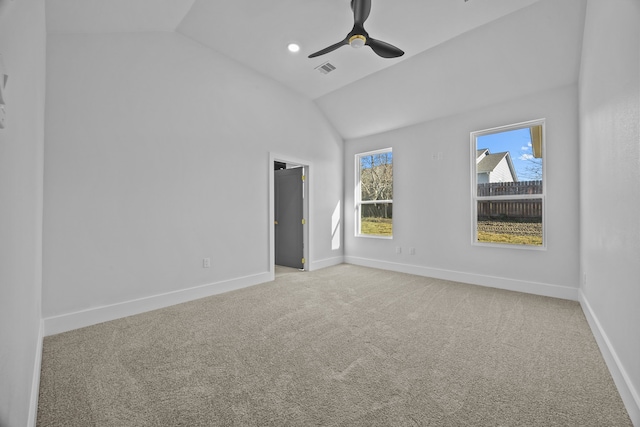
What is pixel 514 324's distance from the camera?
8.89 feet

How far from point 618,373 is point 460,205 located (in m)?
2.91

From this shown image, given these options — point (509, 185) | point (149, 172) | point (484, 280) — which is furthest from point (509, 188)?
point (149, 172)

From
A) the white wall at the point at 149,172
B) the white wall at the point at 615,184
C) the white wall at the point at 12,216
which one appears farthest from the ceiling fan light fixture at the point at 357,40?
the white wall at the point at 12,216

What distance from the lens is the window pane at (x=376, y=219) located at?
210 inches

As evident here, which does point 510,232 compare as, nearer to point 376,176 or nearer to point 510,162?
point 510,162

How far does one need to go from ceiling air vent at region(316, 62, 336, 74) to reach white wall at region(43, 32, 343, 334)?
813mm

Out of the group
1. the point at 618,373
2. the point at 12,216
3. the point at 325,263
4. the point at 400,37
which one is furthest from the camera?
the point at 325,263

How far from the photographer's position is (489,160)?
418 cm

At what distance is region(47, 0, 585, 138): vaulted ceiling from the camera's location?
2.82 m

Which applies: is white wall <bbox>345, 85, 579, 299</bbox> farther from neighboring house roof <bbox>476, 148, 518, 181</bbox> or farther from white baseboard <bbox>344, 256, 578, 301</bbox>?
neighboring house roof <bbox>476, 148, 518, 181</bbox>

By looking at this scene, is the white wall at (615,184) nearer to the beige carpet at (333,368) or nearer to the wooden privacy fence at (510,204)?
the beige carpet at (333,368)

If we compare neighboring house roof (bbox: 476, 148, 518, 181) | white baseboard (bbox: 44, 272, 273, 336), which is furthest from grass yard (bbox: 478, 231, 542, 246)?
white baseboard (bbox: 44, 272, 273, 336)

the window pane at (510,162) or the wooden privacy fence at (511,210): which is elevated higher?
the window pane at (510,162)

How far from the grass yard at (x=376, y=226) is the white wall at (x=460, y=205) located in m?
0.19
